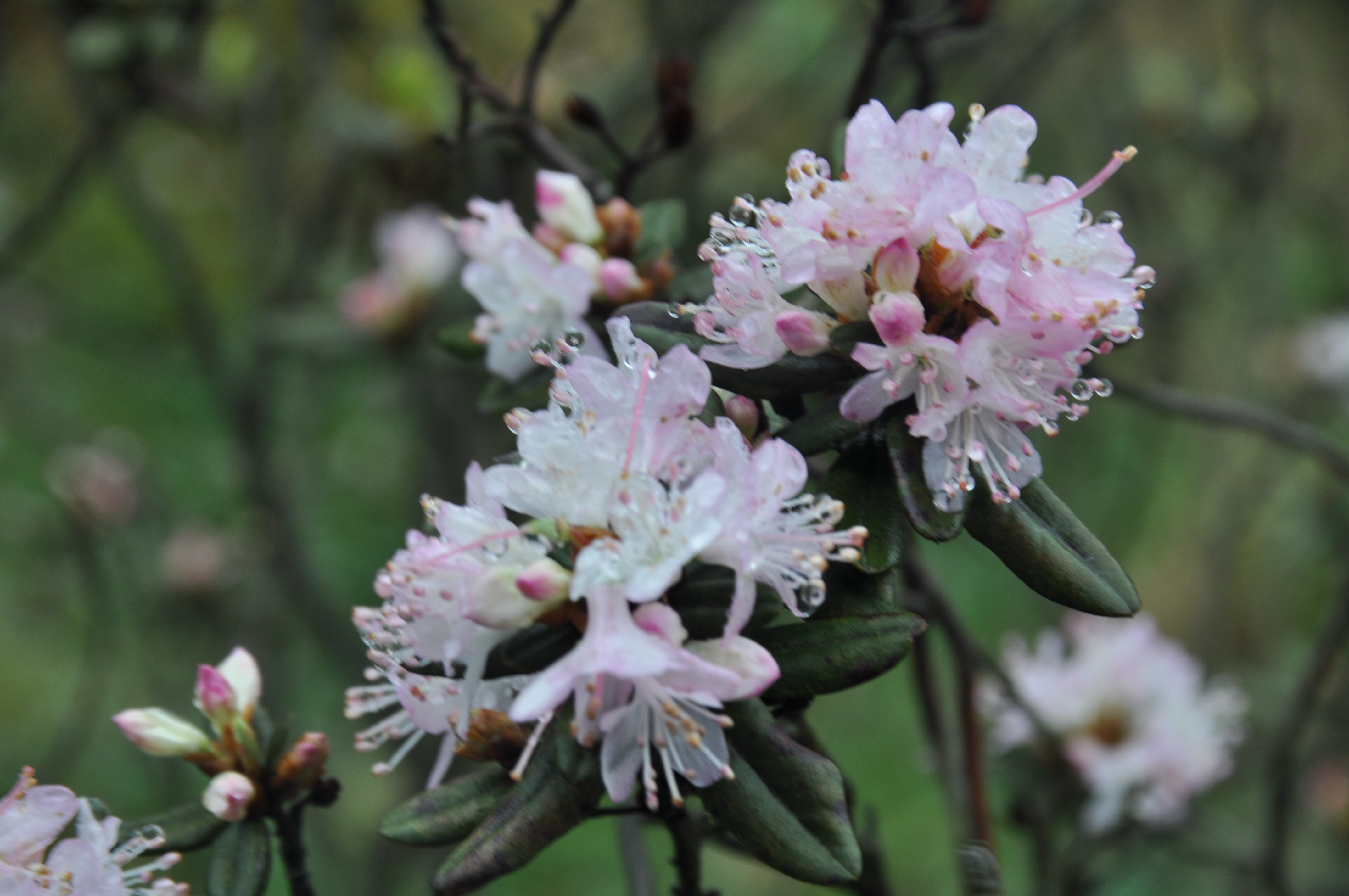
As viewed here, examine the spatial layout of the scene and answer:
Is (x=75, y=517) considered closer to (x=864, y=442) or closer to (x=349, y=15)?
(x=349, y=15)

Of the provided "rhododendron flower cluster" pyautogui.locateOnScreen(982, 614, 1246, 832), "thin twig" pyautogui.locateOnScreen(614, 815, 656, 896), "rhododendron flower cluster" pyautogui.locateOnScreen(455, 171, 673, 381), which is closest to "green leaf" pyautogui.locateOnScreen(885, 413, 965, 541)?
"rhododendron flower cluster" pyautogui.locateOnScreen(455, 171, 673, 381)

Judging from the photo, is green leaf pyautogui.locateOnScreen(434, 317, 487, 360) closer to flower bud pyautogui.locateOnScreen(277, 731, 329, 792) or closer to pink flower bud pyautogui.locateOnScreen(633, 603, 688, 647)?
flower bud pyautogui.locateOnScreen(277, 731, 329, 792)

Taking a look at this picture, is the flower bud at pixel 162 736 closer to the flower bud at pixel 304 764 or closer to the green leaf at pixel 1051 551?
the flower bud at pixel 304 764

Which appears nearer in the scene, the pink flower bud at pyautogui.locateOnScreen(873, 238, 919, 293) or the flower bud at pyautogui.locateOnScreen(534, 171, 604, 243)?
the pink flower bud at pyautogui.locateOnScreen(873, 238, 919, 293)

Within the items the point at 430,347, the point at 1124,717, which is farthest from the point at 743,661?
the point at 430,347

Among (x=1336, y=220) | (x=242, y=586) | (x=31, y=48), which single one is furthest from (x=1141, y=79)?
(x=31, y=48)

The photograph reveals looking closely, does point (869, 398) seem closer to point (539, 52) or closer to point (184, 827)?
point (184, 827)
